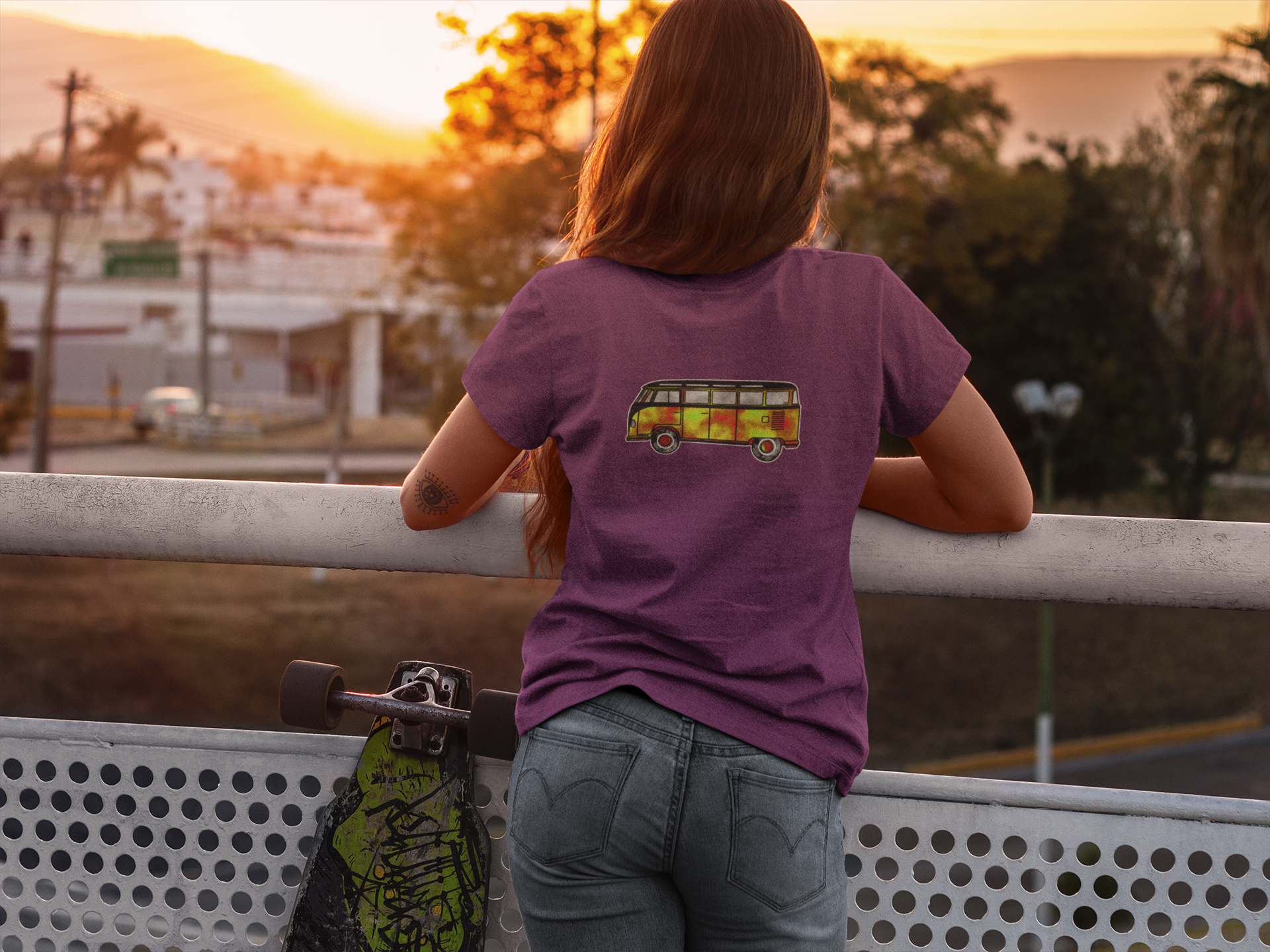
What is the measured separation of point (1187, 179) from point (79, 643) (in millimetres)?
18839

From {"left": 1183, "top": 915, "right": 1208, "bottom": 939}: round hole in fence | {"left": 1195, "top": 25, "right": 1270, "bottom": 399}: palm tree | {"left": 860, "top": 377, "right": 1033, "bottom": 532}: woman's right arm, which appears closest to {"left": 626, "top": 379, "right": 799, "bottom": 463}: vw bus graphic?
{"left": 860, "top": 377, "right": 1033, "bottom": 532}: woman's right arm

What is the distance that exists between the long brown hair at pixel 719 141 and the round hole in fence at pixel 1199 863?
37.8 inches

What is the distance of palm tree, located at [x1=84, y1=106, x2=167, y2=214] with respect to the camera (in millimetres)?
44719

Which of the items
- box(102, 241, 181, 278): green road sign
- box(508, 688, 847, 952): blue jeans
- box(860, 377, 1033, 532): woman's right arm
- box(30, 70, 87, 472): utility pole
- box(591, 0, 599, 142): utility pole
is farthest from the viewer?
box(30, 70, 87, 472): utility pole

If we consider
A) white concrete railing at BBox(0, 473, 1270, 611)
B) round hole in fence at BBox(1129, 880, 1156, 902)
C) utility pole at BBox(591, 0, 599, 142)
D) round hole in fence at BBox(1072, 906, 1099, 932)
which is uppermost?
utility pole at BBox(591, 0, 599, 142)

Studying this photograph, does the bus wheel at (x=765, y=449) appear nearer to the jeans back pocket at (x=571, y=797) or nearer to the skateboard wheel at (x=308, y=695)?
the jeans back pocket at (x=571, y=797)

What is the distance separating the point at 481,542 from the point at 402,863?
1.41ft

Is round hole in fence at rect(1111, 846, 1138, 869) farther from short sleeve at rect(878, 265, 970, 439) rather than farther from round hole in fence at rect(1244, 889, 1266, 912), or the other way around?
short sleeve at rect(878, 265, 970, 439)

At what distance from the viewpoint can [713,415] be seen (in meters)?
1.12

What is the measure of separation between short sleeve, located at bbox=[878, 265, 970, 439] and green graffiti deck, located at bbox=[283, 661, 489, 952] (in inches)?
27.1

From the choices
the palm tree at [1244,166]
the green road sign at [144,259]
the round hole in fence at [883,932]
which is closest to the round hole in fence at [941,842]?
the round hole in fence at [883,932]

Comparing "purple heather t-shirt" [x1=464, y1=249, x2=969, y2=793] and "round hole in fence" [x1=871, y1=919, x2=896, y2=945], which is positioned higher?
"purple heather t-shirt" [x1=464, y1=249, x2=969, y2=793]

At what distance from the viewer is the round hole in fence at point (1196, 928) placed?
150 centimetres

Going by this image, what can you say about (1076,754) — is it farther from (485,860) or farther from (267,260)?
(267,260)
